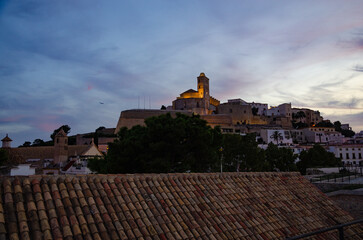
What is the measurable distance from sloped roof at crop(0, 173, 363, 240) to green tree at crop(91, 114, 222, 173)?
11.9 m

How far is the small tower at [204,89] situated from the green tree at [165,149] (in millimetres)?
86477

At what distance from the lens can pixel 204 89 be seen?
369ft

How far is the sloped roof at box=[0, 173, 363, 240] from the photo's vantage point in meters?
5.00

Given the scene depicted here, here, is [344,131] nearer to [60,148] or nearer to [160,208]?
[60,148]

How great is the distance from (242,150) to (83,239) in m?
36.1

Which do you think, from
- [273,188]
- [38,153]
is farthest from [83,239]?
[38,153]

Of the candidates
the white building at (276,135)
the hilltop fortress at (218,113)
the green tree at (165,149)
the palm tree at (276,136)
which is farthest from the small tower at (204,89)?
the green tree at (165,149)

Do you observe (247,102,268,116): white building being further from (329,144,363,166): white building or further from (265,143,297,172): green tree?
(265,143,297,172): green tree

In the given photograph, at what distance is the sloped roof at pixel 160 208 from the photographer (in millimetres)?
5004

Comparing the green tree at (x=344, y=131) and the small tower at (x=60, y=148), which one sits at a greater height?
the green tree at (x=344, y=131)

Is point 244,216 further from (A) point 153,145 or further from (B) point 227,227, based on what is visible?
(A) point 153,145

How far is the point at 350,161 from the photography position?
6075cm

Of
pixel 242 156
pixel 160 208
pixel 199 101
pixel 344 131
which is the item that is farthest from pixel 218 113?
pixel 160 208

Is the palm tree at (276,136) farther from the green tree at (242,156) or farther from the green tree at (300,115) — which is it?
the green tree at (300,115)
